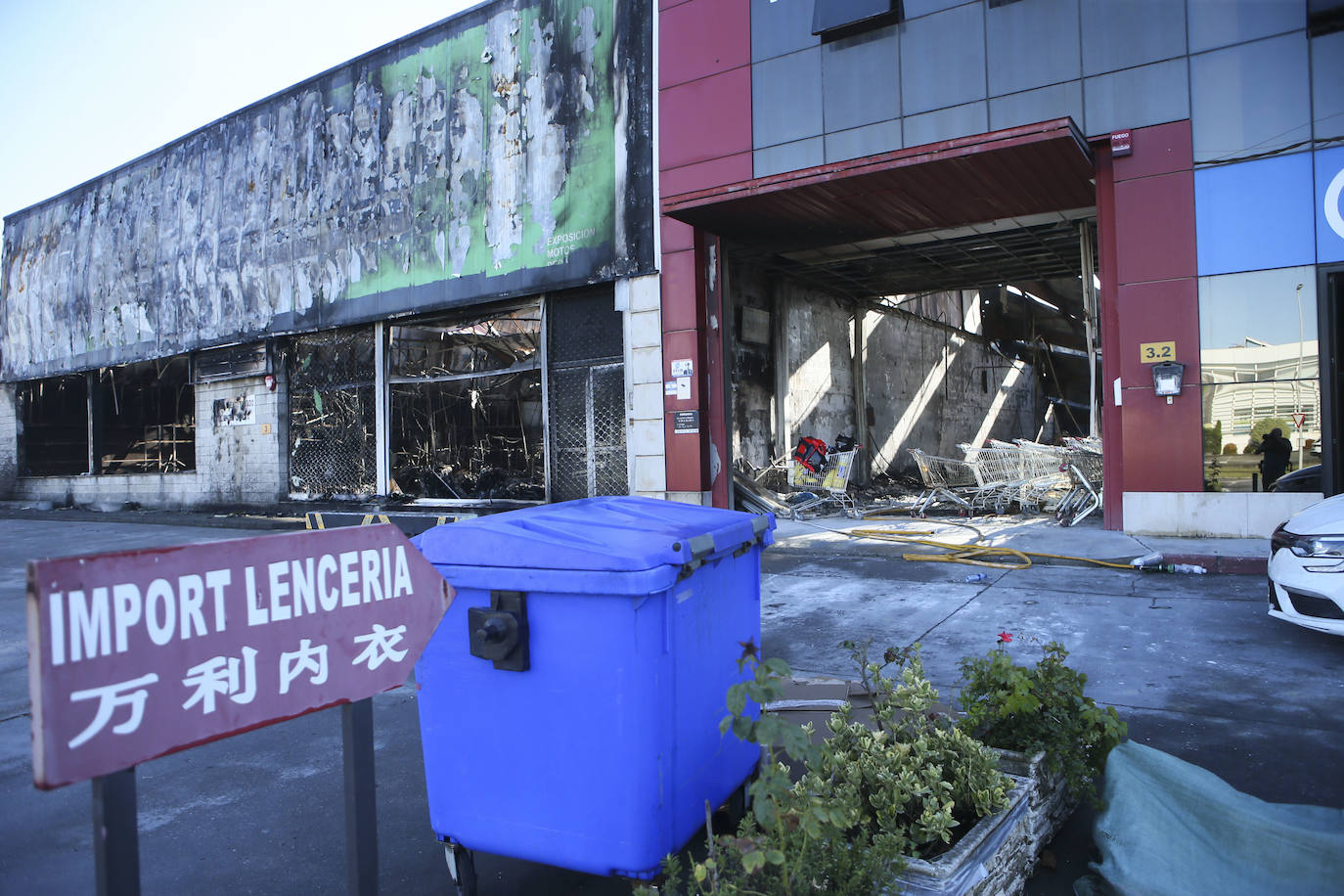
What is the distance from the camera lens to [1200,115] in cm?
963

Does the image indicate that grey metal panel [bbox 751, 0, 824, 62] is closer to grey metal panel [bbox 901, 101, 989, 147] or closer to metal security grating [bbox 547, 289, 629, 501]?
grey metal panel [bbox 901, 101, 989, 147]

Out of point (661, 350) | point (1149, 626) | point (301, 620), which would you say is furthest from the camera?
point (661, 350)

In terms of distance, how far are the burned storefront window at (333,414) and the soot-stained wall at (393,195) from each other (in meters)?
0.64

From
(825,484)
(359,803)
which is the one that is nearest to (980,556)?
(825,484)

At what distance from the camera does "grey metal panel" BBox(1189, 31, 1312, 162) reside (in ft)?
30.1

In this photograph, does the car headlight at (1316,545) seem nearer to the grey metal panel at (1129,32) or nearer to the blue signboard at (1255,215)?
the blue signboard at (1255,215)

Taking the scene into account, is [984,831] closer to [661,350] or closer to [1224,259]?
[1224,259]

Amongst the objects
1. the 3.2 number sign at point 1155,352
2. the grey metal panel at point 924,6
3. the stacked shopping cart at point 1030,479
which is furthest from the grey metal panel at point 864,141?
the stacked shopping cart at point 1030,479

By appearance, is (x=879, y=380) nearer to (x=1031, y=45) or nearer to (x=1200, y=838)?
(x=1031, y=45)

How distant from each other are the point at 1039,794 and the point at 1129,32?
10.3m

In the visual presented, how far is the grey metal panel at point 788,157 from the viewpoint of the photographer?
1205 cm

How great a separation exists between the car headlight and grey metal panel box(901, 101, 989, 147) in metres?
7.02

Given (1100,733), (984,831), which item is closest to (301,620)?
(984,831)

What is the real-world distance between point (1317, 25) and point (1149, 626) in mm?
7485
